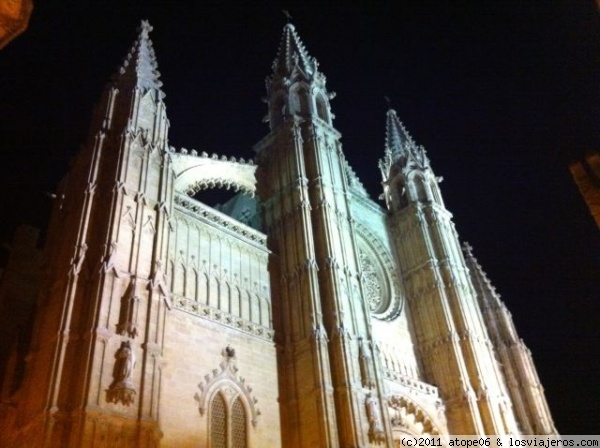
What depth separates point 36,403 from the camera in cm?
1260

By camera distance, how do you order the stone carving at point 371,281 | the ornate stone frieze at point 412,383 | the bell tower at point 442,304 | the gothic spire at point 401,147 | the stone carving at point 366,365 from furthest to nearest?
the gothic spire at point 401,147
the stone carving at point 371,281
the bell tower at point 442,304
the ornate stone frieze at point 412,383
the stone carving at point 366,365

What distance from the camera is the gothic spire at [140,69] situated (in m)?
20.1

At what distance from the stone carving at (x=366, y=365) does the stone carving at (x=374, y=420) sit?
0.49 metres

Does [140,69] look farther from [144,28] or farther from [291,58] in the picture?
[291,58]

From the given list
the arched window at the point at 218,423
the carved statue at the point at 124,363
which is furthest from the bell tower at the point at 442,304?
the carved statue at the point at 124,363

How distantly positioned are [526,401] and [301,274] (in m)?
14.0

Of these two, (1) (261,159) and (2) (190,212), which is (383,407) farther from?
(1) (261,159)

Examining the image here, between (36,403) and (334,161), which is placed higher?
(334,161)

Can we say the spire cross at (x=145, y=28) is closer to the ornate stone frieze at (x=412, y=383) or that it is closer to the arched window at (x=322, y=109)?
the arched window at (x=322, y=109)

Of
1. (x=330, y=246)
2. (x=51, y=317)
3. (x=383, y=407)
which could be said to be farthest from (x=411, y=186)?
(x=51, y=317)

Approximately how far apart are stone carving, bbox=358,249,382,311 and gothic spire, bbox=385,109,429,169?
24.6 feet

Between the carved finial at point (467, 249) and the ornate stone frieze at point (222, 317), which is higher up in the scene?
the carved finial at point (467, 249)

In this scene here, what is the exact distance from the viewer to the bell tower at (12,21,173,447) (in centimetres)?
1226

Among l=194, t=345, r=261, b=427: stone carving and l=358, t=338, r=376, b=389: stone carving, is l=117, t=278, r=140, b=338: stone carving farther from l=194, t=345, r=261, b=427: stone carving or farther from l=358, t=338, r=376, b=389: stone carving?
l=358, t=338, r=376, b=389: stone carving
